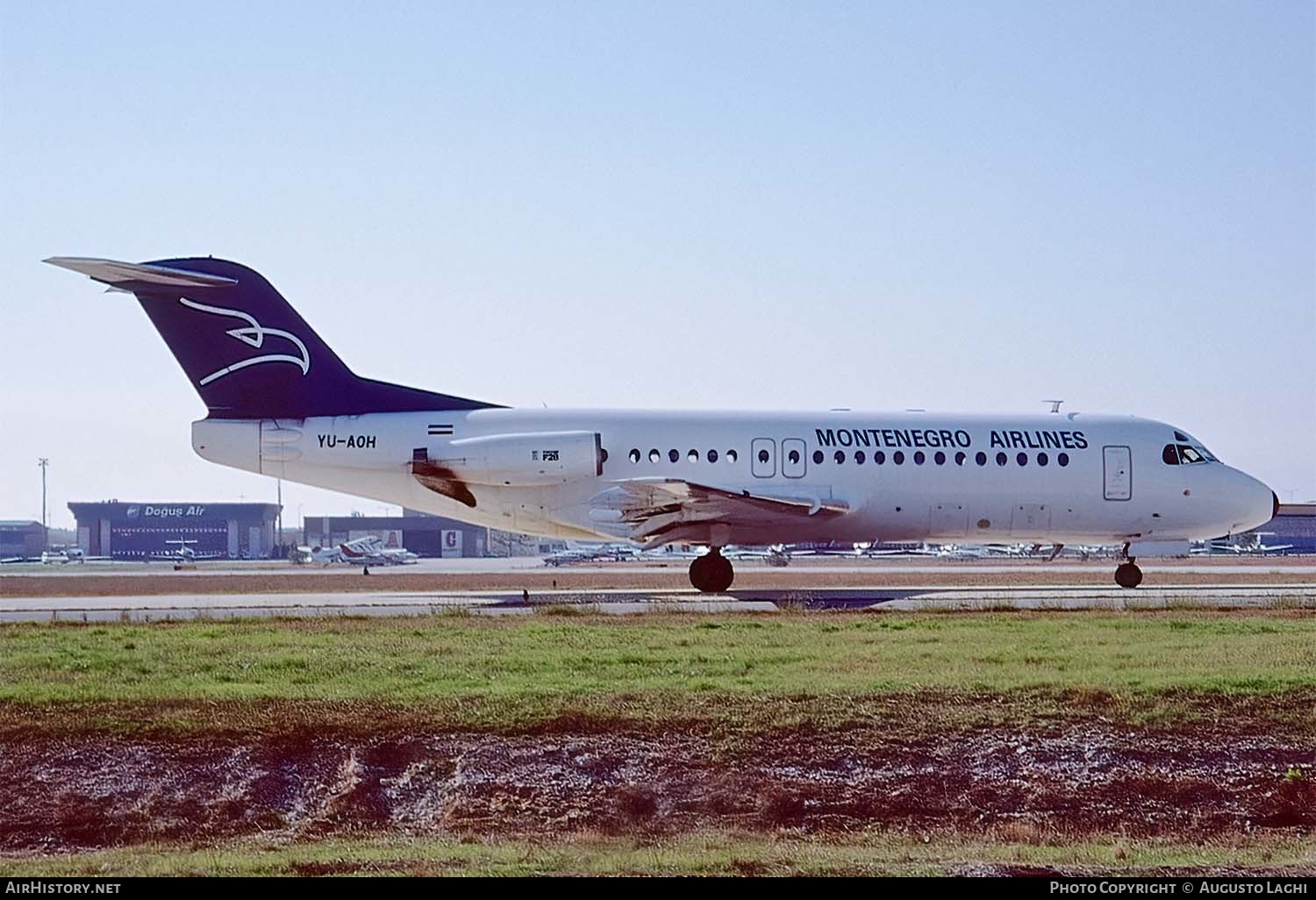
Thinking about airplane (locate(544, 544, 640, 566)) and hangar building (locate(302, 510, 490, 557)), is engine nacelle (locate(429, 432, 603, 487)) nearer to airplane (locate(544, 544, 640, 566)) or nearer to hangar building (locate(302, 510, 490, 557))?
airplane (locate(544, 544, 640, 566))

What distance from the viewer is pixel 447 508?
31516 mm

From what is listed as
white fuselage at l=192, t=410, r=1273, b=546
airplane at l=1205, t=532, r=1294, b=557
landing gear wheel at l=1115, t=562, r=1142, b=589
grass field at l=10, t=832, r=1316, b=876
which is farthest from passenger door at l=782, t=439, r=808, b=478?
airplane at l=1205, t=532, r=1294, b=557

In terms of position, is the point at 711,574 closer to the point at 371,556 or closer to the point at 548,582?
the point at 548,582

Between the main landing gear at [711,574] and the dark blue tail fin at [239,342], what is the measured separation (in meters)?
7.75

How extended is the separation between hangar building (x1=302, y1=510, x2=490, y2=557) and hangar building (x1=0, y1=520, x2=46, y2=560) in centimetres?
3114

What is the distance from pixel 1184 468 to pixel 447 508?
16025 mm

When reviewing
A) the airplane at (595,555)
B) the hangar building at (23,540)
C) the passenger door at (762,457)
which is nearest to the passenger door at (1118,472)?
the passenger door at (762,457)

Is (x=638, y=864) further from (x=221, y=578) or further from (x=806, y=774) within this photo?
(x=221, y=578)

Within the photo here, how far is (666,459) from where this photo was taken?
3117 centimetres

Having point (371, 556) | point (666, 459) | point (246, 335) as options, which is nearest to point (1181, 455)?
point (666, 459)

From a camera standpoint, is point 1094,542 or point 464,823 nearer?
point 464,823

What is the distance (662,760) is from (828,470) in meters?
18.3

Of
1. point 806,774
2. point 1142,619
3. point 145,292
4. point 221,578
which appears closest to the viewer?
point 806,774
